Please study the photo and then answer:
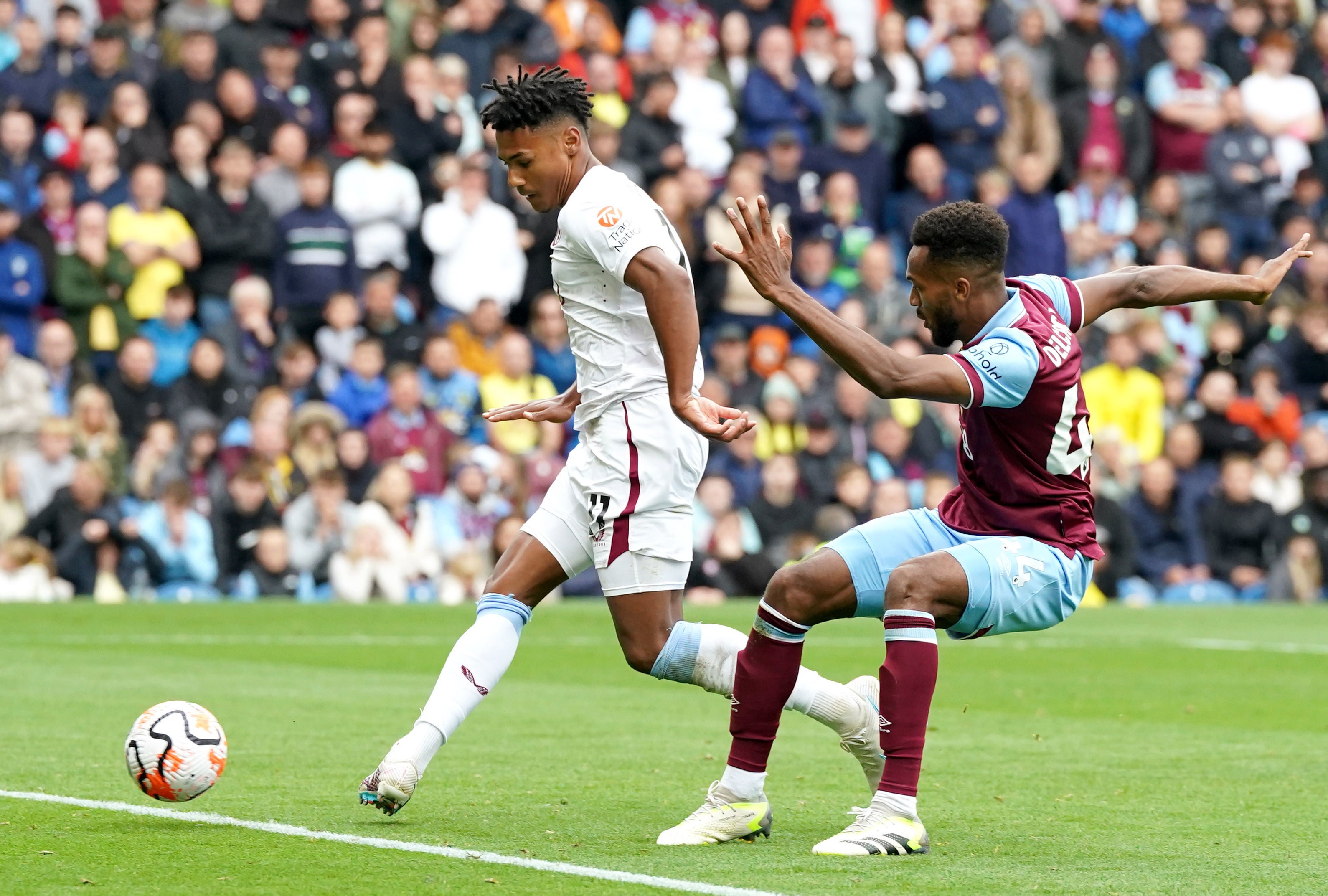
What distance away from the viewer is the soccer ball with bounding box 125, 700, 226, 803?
22.4ft

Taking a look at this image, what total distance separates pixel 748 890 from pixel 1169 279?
9.68ft

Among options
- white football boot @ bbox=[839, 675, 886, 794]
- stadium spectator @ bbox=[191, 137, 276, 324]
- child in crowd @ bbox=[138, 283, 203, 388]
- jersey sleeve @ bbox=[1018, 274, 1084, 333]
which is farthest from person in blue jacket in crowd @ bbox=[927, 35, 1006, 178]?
white football boot @ bbox=[839, 675, 886, 794]

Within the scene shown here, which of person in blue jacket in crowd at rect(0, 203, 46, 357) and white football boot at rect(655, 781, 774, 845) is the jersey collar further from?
person in blue jacket in crowd at rect(0, 203, 46, 357)

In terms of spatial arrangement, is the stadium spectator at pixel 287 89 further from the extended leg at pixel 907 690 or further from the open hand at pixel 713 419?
the extended leg at pixel 907 690

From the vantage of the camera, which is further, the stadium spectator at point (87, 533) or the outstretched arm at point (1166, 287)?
the stadium spectator at point (87, 533)

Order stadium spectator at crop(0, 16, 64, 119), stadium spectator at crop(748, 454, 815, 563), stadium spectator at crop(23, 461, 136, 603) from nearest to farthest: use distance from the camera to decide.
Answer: stadium spectator at crop(23, 461, 136, 603)
stadium spectator at crop(0, 16, 64, 119)
stadium spectator at crop(748, 454, 815, 563)

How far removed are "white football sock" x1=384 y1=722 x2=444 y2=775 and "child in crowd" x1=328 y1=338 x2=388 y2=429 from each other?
11.7m

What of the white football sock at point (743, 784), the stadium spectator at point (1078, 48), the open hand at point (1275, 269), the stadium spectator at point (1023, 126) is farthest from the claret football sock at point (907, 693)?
the stadium spectator at point (1078, 48)

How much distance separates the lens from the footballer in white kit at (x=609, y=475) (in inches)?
267

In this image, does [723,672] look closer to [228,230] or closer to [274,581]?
[274,581]

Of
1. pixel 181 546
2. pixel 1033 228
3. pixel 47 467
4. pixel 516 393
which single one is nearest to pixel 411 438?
pixel 516 393

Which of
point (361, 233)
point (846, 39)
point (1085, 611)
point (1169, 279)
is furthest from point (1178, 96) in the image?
point (1169, 279)

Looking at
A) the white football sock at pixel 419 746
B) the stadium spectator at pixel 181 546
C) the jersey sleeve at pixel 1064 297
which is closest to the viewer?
the white football sock at pixel 419 746

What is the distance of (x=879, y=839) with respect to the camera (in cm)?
620
